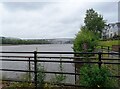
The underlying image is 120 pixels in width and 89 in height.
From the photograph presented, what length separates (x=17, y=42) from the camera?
63.0ft

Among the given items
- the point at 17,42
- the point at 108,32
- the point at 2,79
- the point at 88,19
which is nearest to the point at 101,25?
the point at 88,19

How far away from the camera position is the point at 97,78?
22.1 feet

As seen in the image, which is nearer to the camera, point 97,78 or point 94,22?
point 97,78

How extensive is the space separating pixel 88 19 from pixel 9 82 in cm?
7083

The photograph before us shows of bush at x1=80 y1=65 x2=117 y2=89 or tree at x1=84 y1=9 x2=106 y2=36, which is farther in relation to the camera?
tree at x1=84 y1=9 x2=106 y2=36

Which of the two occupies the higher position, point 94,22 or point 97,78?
point 94,22

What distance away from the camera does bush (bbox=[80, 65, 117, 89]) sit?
6.78 m

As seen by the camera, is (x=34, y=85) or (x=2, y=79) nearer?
(x=34, y=85)

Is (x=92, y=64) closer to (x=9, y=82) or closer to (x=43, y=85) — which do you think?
(x=43, y=85)

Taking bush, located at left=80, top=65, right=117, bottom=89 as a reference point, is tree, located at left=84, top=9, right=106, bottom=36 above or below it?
above

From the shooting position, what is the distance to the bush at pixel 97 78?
22.2ft

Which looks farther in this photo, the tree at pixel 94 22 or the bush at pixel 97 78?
the tree at pixel 94 22

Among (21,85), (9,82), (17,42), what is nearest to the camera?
(21,85)

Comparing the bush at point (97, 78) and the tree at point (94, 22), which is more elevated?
the tree at point (94, 22)
